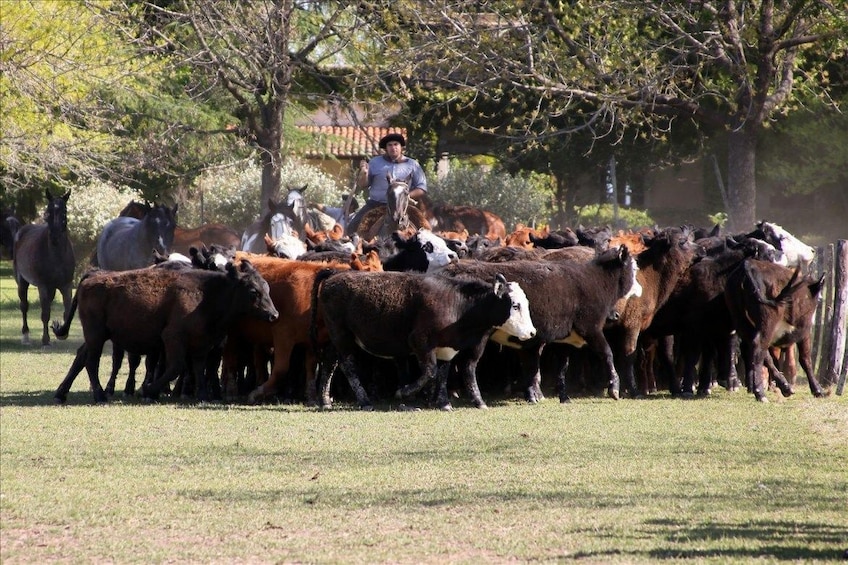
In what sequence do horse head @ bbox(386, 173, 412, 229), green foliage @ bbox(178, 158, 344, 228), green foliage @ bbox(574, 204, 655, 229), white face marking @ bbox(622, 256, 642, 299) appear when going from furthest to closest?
green foliage @ bbox(178, 158, 344, 228) < green foliage @ bbox(574, 204, 655, 229) < horse head @ bbox(386, 173, 412, 229) < white face marking @ bbox(622, 256, 642, 299)

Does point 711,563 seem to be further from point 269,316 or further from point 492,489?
point 269,316

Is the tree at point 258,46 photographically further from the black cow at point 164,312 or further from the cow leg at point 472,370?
the cow leg at point 472,370

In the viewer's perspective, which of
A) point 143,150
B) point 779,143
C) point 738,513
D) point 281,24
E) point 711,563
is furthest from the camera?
point 779,143

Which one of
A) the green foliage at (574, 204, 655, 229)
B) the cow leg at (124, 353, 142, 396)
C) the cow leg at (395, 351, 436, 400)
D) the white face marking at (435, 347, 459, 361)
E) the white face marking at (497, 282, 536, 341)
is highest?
the green foliage at (574, 204, 655, 229)

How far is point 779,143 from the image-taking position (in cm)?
3825

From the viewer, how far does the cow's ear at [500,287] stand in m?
13.6

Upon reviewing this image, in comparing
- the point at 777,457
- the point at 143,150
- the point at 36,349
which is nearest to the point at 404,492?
the point at 777,457

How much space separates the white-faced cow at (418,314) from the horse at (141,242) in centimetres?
1143

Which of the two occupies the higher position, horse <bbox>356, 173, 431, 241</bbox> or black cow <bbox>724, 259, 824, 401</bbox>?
horse <bbox>356, 173, 431, 241</bbox>

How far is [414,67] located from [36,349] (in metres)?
8.02

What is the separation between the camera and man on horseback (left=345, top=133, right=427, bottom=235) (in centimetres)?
2352

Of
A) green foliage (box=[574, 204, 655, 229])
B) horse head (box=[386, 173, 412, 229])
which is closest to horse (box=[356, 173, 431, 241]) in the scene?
horse head (box=[386, 173, 412, 229])

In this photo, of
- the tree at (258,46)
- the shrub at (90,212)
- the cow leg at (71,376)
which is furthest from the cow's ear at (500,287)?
the shrub at (90,212)

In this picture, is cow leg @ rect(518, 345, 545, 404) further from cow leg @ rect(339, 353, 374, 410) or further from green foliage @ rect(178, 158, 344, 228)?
green foliage @ rect(178, 158, 344, 228)
